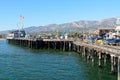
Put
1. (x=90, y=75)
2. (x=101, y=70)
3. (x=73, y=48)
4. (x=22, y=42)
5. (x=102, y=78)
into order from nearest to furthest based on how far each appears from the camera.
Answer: (x=102, y=78) → (x=90, y=75) → (x=101, y=70) → (x=73, y=48) → (x=22, y=42)

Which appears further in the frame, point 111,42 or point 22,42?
point 22,42

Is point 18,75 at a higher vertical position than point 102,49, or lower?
lower

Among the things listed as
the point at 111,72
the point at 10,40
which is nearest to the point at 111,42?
the point at 111,72

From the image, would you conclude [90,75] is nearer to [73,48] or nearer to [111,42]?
[111,42]

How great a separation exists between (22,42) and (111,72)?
9939cm

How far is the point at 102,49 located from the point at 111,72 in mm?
7256

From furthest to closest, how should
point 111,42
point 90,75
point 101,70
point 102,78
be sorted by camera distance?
1. point 111,42
2. point 101,70
3. point 90,75
4. point 102,78

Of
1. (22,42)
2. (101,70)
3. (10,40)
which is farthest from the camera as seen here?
(10,40)

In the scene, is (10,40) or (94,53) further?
(10,40)

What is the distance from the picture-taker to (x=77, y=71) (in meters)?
52.9

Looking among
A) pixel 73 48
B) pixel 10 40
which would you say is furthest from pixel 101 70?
pixel 10 40

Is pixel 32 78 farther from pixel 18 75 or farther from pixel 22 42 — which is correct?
pixel 22 42

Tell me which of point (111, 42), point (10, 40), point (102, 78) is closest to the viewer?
point (102, 78)

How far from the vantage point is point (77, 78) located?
4603cm
